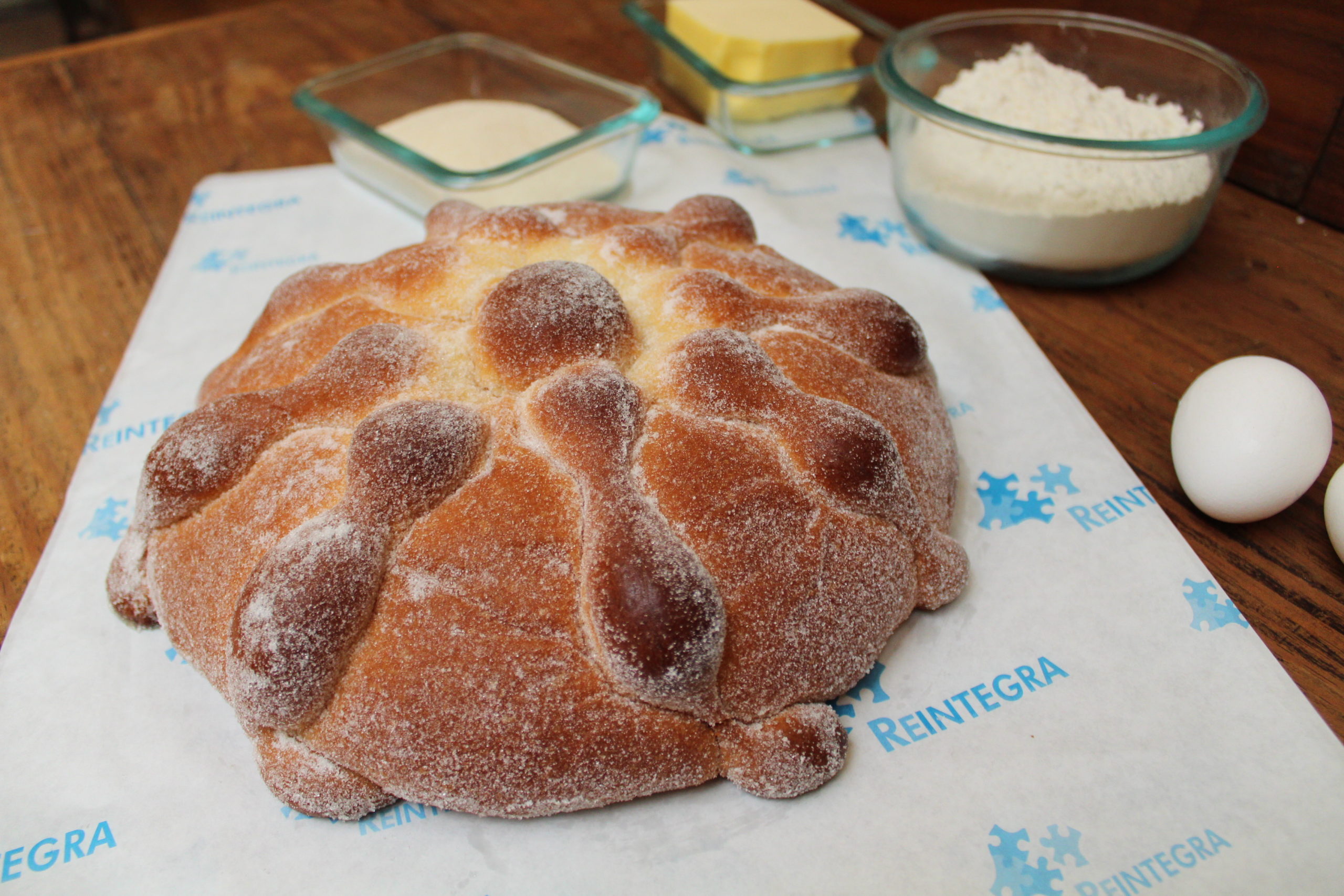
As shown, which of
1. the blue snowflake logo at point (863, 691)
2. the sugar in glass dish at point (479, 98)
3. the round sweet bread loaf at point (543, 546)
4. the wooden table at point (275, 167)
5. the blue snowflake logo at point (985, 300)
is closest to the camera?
the round sweet bread loaf at point (543, 546)

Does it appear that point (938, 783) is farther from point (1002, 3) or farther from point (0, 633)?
point (1002, 3)

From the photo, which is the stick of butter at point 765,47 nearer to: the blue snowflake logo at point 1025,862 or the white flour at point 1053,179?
the white flour at point 1053,179

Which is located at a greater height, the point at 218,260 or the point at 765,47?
the point at 765,47

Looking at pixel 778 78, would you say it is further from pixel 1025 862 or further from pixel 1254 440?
pixel 1025 862

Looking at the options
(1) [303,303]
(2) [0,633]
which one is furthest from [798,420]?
(2) [0,633]

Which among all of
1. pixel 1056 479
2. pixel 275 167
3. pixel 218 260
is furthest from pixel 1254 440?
pixel 275 167

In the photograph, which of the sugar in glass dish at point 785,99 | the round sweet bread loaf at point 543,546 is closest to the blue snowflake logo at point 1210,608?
the round sweet bread loaf at point 543,546
